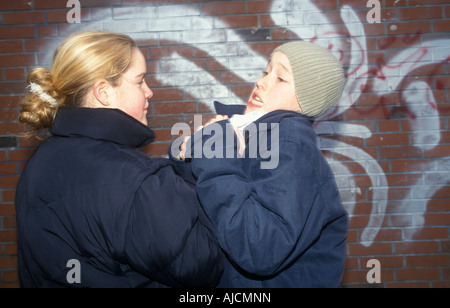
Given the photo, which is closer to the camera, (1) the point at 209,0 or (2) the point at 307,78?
(2) the point at 307,78

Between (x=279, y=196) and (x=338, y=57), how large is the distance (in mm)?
1902

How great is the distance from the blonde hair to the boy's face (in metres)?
0.63

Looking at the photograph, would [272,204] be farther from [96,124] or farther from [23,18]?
[23,18]

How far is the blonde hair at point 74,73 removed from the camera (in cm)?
137

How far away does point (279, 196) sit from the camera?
1.27 metres

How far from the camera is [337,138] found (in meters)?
2.86

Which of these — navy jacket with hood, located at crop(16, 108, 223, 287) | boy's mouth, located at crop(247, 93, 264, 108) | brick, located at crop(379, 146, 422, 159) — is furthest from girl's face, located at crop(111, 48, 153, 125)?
brick, located at crop(379, 146, 422, 159)

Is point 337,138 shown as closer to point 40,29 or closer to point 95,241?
point 95,241

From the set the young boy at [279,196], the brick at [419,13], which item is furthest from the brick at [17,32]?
Answer: the brick at [419,13]

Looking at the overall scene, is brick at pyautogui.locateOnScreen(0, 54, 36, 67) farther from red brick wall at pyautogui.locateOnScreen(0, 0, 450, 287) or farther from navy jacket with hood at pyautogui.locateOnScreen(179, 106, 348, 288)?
navy jacket with hood at pyautogui.locateOnScreen(179, 106, 348, 288)

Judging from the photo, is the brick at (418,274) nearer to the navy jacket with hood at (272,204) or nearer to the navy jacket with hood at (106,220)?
the navy jacket with hood at (272,204)

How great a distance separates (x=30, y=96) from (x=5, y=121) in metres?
1.64

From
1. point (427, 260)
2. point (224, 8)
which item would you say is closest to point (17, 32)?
point (224, 8)
